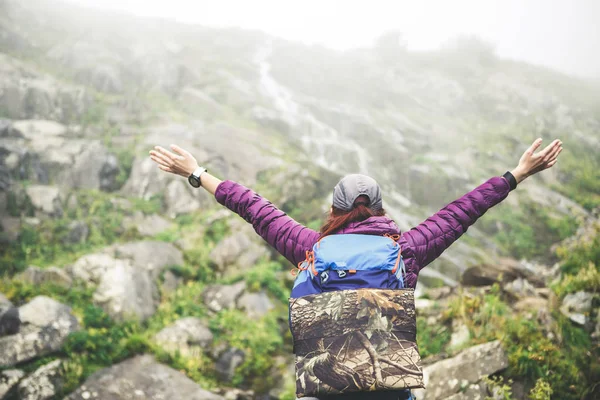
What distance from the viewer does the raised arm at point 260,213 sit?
2.38 meters

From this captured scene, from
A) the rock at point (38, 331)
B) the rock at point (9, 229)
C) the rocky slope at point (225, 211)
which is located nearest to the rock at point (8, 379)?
the rocky slope at point (225, 211)

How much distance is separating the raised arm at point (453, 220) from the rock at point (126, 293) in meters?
7.90

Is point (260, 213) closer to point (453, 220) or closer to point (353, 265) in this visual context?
point (353, 265)

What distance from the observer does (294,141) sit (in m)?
23.3

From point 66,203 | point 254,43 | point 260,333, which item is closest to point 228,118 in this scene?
point 66,203

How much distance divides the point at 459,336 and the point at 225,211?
9649mm

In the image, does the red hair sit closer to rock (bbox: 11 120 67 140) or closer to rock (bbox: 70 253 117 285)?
rock (bbox: 70 253 117 285)

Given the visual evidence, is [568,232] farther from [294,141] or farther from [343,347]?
[343,347]

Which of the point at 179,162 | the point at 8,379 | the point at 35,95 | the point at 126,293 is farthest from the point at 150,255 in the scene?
the point at 35,95

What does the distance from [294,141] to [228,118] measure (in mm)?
4702

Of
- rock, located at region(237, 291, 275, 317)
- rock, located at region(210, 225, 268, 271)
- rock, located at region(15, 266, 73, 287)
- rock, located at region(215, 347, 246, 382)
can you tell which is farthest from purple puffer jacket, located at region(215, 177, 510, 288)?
rock, located at region(210, 225, 268, 271)

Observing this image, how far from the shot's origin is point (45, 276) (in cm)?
863

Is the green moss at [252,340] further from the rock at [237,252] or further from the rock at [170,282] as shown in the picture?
the rock at [237,252]

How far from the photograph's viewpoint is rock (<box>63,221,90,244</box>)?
11.1m
